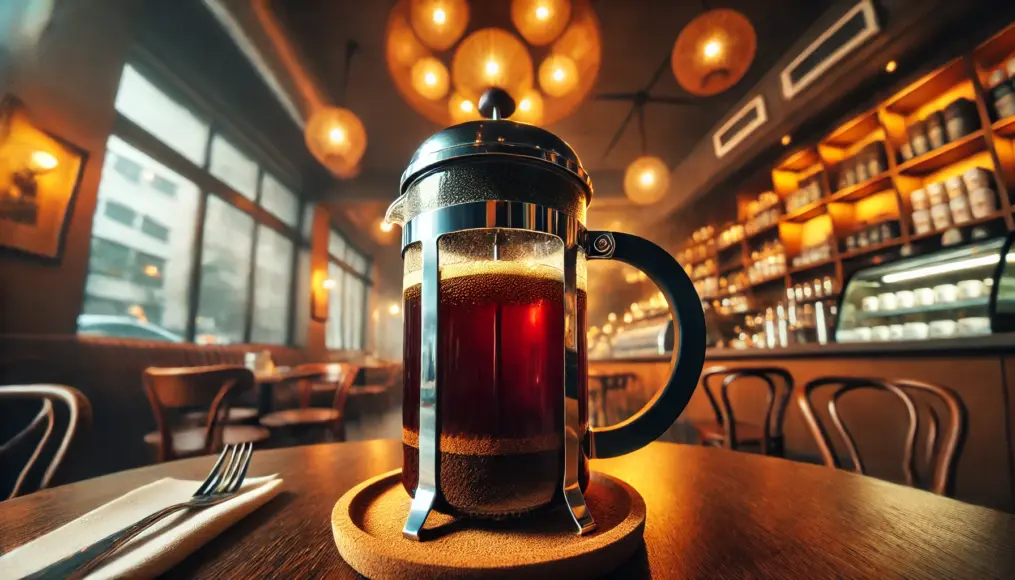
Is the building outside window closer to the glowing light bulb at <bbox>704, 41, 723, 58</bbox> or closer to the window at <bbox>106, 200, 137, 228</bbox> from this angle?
the window at <bbox>106, 200, 137, 228</bbox>

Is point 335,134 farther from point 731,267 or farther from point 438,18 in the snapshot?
point 731,267

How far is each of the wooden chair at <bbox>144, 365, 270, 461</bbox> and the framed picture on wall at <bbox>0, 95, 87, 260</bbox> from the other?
156 cm

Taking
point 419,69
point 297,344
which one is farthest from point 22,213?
point 297,344

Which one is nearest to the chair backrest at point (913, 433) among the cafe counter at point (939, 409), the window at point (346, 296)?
the cafe counter at point (939, 409)

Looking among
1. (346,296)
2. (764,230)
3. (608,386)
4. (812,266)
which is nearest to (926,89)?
(812,266)

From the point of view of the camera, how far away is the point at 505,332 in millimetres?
422

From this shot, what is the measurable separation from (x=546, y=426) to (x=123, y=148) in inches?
198

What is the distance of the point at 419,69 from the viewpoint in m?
2.64

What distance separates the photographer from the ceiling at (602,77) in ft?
13.0

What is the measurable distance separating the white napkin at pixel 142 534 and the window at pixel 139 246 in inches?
156

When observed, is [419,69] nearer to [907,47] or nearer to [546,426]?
[546,426]

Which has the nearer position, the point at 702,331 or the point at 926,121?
the point at 702,331

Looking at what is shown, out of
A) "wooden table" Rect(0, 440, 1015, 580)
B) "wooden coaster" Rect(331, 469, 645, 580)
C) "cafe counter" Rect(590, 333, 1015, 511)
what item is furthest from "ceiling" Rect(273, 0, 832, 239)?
"wooden coaster" Rect(331, 469, 645, 580)

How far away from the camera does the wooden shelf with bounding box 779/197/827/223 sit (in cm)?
411
